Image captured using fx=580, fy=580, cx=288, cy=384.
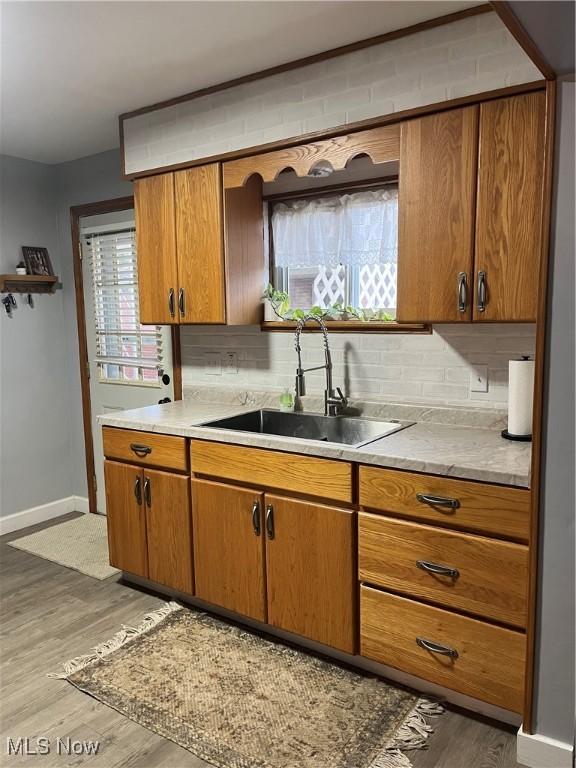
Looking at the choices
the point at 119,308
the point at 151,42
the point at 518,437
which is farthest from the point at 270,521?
the point at 119,308

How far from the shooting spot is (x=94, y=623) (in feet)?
8.84

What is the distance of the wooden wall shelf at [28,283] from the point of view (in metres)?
3.69

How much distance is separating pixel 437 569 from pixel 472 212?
126 centimetres

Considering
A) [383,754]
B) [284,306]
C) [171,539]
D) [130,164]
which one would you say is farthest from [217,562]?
[130,164]

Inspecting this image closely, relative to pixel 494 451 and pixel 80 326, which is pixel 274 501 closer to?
pixel 494 451

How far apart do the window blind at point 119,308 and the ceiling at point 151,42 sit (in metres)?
0.92

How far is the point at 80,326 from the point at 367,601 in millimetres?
2853

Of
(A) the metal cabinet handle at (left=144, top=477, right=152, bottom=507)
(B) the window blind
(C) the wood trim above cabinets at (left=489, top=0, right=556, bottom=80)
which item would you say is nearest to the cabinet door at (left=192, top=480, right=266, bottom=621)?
(A) the metal cabinet handle at (left=144, top=477, right=152, bottom=507)

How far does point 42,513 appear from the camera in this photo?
405 centimetres

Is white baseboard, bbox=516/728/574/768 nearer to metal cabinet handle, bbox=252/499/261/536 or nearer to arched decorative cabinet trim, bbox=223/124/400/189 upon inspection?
metal cabinet handle, bbox=252/499/261/536

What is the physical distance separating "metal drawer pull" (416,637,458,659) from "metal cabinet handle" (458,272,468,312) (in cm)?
118

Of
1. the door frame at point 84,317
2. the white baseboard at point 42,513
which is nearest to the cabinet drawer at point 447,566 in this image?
the door frame at point 84,317

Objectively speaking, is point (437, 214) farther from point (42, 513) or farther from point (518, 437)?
point (42, 513)

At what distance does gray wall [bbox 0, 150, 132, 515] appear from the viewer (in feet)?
12.4
